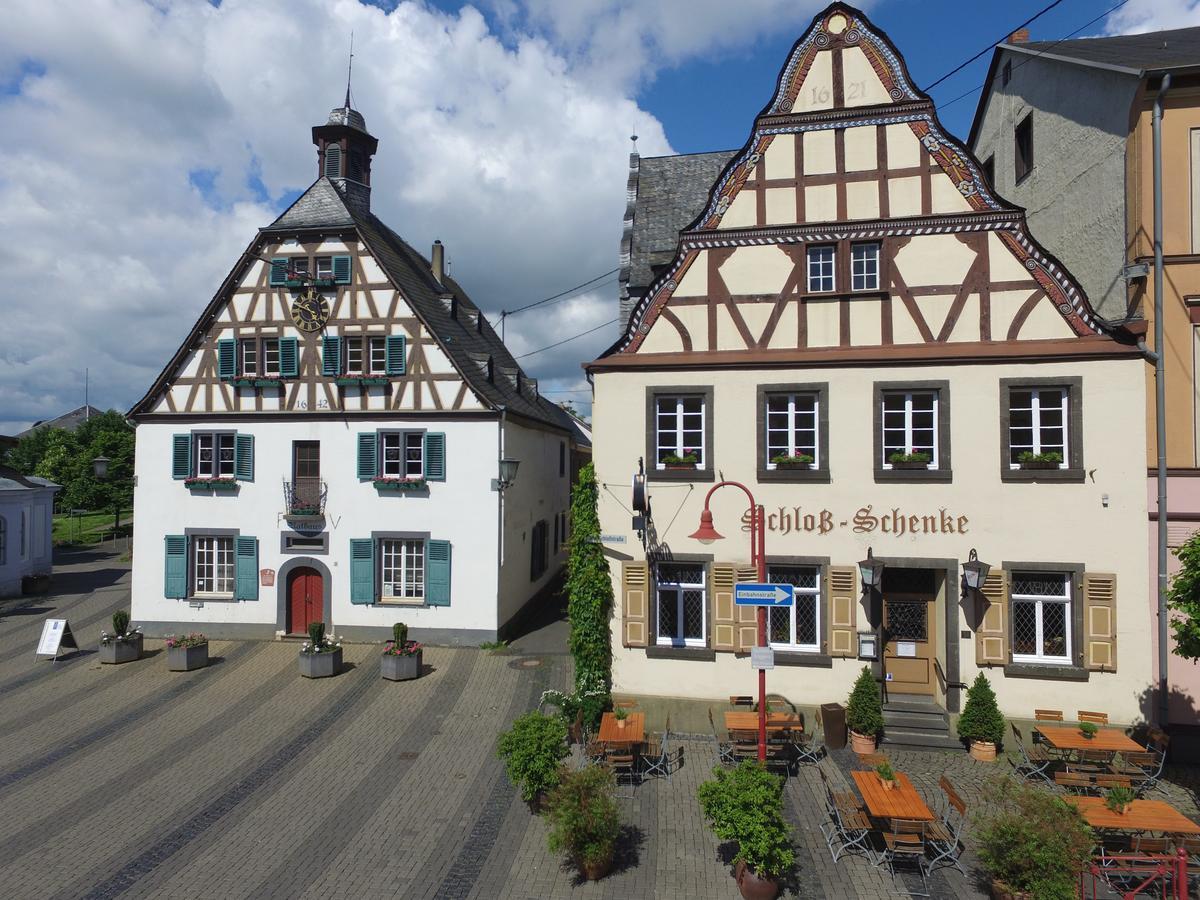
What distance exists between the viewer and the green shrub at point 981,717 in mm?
10836

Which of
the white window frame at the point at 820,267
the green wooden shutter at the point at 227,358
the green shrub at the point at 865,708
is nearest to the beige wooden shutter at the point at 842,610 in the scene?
the green shrub at the point at 865,708

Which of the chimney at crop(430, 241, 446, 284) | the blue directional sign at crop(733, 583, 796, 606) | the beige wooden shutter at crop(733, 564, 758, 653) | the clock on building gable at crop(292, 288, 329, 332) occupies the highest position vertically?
the chimney at crop(430, 241, 446, 284)

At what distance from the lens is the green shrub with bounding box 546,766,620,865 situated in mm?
7449

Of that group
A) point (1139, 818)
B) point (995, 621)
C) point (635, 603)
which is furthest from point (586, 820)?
point (995, 621)

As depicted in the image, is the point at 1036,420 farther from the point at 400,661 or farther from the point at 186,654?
the point at 186,654

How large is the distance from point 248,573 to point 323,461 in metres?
3.84

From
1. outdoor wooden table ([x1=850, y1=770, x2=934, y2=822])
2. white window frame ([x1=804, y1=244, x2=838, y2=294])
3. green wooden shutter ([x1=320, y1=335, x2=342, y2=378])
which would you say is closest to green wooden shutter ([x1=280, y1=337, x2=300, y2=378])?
green wooden shutter ([x1=320, y1=335, x2=342, y2=378])

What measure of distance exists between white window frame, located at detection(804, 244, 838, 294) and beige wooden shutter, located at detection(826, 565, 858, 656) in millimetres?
5335

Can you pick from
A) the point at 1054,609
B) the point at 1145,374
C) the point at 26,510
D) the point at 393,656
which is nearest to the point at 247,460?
the point at 393,656

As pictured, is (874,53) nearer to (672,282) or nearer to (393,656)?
(672,282)

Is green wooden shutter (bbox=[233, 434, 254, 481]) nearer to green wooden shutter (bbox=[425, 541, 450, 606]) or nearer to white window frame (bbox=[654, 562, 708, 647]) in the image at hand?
green wooden shutter (bbox=[425, 541, 450, 606])

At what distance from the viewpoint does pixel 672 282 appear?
41.4ft

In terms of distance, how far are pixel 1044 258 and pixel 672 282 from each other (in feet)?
21.6

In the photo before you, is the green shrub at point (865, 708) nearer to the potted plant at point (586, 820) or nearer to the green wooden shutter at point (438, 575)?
the potted plant at point (586, 820)
